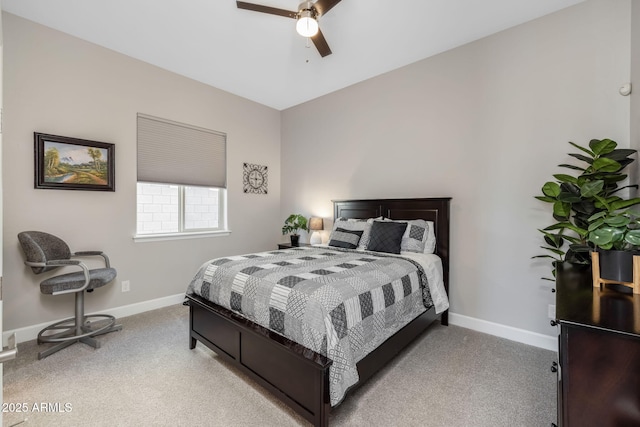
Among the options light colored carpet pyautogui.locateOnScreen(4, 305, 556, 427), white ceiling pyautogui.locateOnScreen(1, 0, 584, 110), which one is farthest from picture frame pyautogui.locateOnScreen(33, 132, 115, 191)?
light colored carpet pyautogui.locateOnScreen(4, 305, 556, 427)

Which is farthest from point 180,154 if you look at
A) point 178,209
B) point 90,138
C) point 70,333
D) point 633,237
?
point 633,237

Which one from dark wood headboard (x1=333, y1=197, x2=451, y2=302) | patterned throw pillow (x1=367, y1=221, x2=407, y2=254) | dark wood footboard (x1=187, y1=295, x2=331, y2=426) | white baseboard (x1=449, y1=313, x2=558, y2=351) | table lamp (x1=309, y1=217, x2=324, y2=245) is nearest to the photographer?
dark wood footboard (x1=187, y1=295, x2=331, y2=426)

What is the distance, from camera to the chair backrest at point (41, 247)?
101 inches

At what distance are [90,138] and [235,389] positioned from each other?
115 inches

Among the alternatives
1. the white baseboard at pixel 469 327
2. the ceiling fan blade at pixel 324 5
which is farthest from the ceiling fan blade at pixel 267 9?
the white baseboard at pixel 469 327

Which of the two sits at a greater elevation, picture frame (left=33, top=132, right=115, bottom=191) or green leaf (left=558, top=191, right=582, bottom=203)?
picture frame (left=33, top=132, right=115, bottom=191)

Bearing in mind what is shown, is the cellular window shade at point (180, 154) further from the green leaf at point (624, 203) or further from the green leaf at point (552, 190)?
the green leaf at point (624, 203)

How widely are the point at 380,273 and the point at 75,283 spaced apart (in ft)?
8.62

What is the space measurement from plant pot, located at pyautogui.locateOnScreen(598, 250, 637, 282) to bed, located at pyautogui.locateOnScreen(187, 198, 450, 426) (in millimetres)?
1225

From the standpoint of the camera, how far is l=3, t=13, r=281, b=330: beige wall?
2.74 metres

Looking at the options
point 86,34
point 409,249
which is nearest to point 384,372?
point 409,249

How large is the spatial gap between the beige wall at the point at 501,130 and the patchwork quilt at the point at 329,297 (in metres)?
0.86

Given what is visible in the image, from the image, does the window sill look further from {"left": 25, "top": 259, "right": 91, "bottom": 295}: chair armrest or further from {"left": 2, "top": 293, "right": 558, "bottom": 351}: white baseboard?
{"left": 25, "top": 259, "right": 91, "bottom": 295}: chair armrest

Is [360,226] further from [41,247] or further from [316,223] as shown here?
[41,247]
